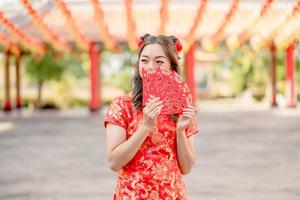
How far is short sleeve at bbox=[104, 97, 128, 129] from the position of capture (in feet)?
6.11

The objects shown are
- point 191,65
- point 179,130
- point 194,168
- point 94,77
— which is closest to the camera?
point 179,130

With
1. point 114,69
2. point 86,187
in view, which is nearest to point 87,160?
point 86,187

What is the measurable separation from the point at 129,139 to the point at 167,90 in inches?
7.7

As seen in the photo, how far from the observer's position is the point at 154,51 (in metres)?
1.86

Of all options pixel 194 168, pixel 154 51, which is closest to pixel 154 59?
pixel 154 51

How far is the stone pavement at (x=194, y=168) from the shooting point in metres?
5.21

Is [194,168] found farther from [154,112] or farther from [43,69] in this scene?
[43,69]

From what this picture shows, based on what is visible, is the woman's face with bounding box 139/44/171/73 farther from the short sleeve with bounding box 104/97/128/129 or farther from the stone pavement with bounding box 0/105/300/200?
the stone pavement with bounding box 0/105/300/200

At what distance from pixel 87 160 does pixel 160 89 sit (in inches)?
232

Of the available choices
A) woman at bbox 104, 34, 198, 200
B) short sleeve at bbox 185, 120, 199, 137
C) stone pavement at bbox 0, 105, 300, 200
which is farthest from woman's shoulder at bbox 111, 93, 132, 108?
stone pavement at bbox 0, 105, 300, 200

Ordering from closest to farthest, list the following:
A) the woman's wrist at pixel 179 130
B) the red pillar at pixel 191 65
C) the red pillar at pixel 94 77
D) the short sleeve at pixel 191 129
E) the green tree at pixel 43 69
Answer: the woman's wrist at pixel 179 130, the short sleeve at pixel 191 129, the red pillar at pixel 191 65, the red pillar at pixel 94 77, the green tree at pixel 43 69

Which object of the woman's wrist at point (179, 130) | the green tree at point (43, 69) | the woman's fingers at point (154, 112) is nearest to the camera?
the woman's fingers at point (154, 112)

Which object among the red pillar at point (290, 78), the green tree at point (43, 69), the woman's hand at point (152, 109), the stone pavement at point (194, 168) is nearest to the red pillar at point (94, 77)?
the green tree at point (43, 69)

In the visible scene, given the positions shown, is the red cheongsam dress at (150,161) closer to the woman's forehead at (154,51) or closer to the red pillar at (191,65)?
the woman's forehead at (154,51)
